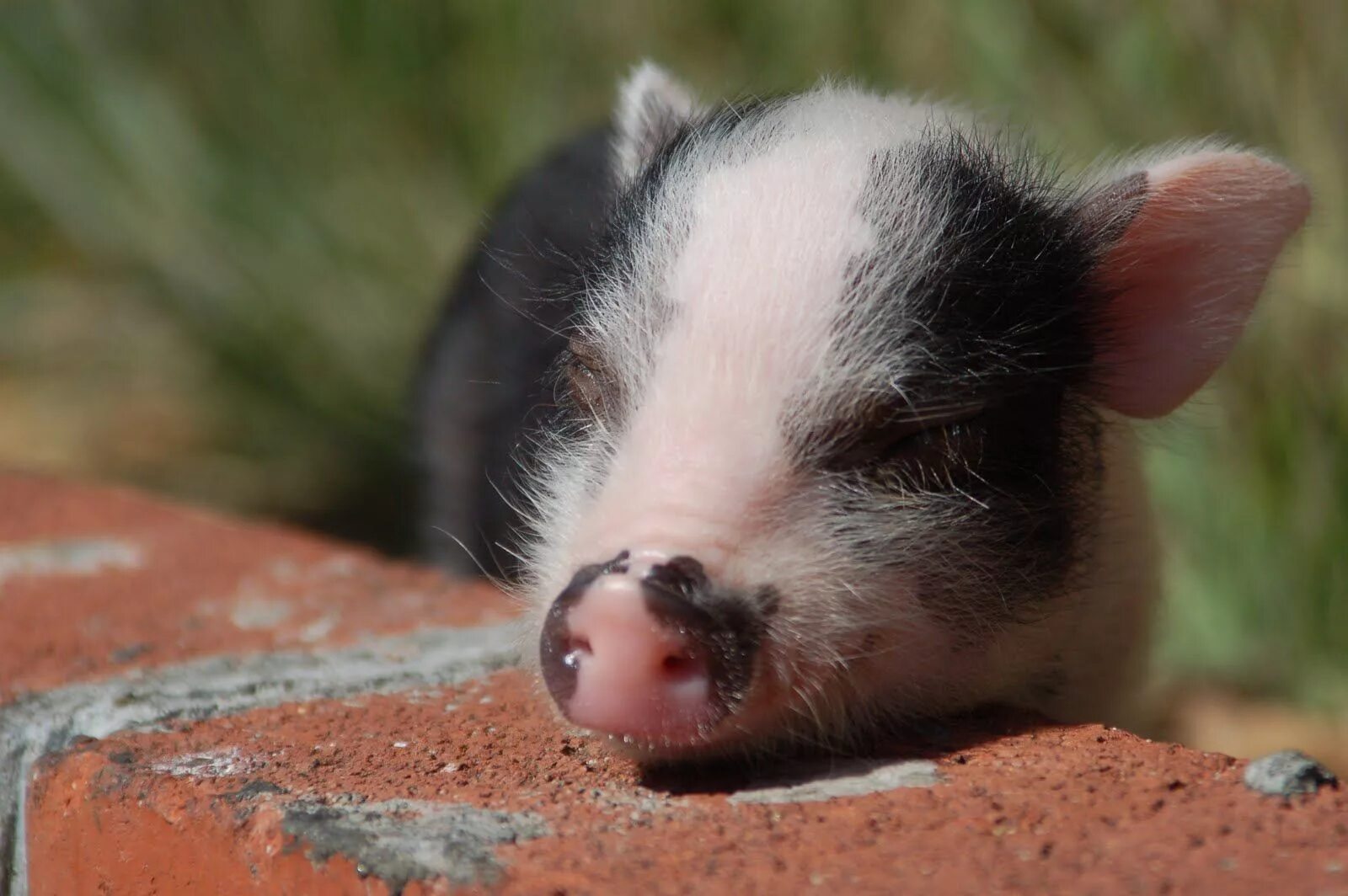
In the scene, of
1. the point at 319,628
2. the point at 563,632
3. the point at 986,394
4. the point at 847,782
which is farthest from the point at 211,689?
the point at 986,394

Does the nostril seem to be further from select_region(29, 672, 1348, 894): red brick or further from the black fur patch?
the black fur patch

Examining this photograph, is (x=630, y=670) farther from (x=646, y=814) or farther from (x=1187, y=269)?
(x=1187, y=269)

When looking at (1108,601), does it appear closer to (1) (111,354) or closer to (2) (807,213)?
(2) (807,213)

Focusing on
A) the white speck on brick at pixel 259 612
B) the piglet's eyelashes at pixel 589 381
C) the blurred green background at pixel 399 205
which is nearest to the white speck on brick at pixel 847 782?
the piglet's eyelashes at pixel 589 381

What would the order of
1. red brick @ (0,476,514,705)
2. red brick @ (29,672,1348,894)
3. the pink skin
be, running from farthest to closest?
red brick @ (0,476,514,705)
the pink skin
red brick @ (29,672,1348,894)

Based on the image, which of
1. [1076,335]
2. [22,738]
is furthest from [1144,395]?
[22,738]

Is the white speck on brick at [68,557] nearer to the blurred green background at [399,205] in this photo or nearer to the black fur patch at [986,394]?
the blurred green background at [399,205]

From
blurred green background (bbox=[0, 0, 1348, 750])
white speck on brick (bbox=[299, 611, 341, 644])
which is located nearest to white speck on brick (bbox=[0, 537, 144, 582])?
white speck on brick (bbox=[299, 611, 341, 644])
